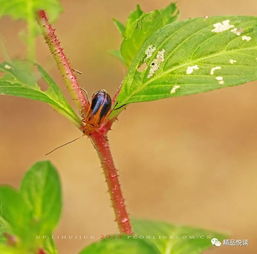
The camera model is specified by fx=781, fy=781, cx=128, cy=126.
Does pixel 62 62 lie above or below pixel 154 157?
below

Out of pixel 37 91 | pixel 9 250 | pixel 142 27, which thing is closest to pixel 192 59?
pixel 142 27

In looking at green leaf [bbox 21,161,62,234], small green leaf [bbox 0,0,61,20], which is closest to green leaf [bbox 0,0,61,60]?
small green leaf [bbox 0,0,61,20]

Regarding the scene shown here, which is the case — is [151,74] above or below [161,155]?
below

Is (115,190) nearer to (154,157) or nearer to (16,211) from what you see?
(16,211)

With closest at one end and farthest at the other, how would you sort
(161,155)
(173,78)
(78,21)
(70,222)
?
(173,78) → (70,222) → (161,155) → (78,21)

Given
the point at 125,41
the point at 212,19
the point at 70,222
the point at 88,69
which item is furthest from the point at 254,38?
the point at 88,69

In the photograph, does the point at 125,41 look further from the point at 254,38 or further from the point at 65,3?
the point at 65,3

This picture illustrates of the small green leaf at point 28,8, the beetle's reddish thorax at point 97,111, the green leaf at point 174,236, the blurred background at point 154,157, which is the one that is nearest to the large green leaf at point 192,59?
the beetle's reddish thorax at point 97,111
